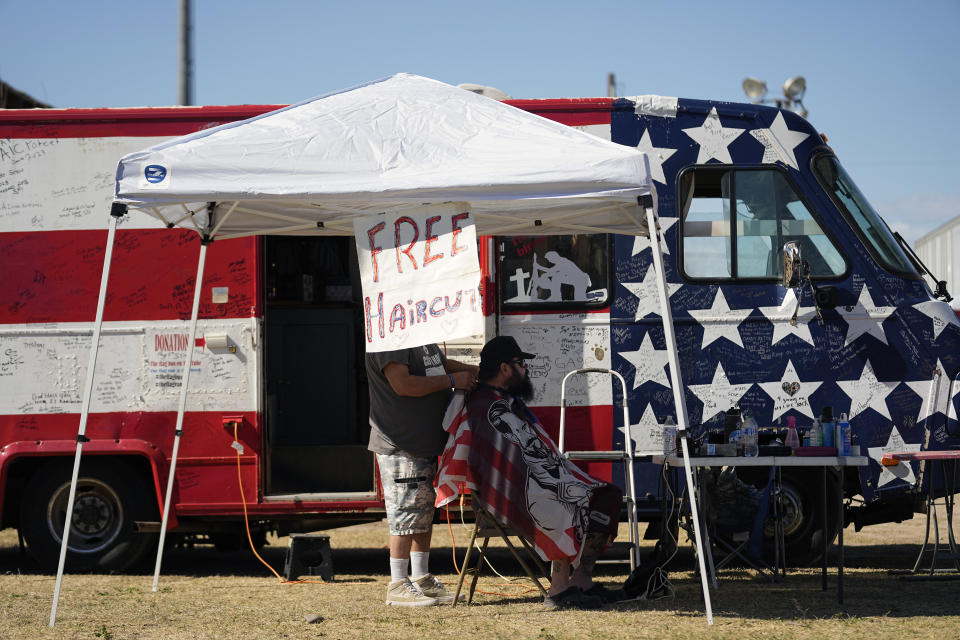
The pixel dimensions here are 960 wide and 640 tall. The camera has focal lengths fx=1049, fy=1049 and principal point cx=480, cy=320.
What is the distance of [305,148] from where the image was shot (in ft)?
16.8

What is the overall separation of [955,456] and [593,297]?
7.36 feet

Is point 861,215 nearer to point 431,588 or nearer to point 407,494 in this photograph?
point 407,494

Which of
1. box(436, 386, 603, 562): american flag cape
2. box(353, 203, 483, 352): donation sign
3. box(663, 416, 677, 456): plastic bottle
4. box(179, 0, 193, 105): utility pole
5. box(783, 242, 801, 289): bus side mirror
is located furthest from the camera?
box(179, 0, 193, 105): utility pole

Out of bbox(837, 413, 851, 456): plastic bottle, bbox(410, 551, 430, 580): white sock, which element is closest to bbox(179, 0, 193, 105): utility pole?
bbox(410, 551, 430, 580): white sock

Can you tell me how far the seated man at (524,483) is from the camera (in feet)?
17.0

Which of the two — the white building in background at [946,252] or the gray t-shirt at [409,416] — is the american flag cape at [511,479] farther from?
the white building in background at [946,252]

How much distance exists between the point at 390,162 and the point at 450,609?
89.3 inches

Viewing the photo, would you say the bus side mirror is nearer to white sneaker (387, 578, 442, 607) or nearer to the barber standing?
the barber standing

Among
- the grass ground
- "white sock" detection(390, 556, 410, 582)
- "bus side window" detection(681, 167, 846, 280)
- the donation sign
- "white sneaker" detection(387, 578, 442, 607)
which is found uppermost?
"bus side window" detection(681, 167, 846, 280)

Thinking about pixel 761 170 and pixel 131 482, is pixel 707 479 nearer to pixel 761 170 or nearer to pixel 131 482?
pixel 761 170

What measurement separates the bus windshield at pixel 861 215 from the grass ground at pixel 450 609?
1.95m

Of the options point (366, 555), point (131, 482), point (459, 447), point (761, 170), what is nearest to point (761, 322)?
point (761, 170)

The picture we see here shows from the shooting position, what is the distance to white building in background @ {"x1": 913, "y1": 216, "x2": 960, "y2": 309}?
52.6 feet

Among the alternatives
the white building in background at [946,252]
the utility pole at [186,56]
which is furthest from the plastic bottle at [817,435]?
the white building in background at [946,252]
